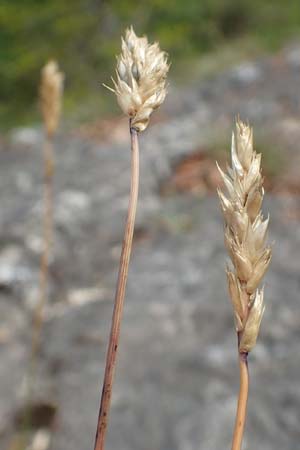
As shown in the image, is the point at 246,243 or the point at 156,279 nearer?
the point at 246,243

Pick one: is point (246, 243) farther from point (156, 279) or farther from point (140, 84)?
Result: point (156, 279)

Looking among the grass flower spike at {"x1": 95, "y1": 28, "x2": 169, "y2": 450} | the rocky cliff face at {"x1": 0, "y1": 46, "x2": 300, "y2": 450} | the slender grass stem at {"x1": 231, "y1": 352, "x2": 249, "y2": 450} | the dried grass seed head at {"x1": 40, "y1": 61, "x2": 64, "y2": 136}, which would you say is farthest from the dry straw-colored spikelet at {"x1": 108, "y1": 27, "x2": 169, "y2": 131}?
the rocky cliff face at {"x1": 0, "y1": 46, "x2": 300, "y2": 450}

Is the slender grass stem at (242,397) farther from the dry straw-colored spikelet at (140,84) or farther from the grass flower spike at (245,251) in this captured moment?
the dry straw-colored spikelet at (140,84)

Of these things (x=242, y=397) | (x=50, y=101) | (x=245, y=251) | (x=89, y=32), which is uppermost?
(x=89, y=32)

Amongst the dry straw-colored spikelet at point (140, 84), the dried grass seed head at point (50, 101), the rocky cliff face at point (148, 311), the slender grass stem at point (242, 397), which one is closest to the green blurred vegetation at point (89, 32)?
the rocky cliff face at point (148, 311)

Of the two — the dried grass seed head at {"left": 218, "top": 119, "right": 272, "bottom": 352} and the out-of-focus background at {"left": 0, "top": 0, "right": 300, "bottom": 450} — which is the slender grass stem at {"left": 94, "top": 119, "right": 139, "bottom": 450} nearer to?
the dried grass seed head at {"left": 218, "top": 119, "right": 272, "bottom": 352}

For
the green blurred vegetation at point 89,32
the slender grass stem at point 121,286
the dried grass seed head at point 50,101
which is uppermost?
the green blurred vegetation at point 89,32

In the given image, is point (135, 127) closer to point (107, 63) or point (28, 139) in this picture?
point (28, 139)

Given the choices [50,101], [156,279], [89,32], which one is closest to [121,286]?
[50,101]
